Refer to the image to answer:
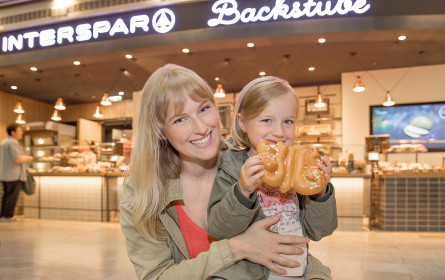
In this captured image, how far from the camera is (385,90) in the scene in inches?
375

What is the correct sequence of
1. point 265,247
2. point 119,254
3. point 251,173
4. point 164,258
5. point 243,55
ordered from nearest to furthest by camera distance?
point 251,173
point 265,247
point 164,258
point 119,254
point 243,55

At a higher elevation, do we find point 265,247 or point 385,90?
point 385,90

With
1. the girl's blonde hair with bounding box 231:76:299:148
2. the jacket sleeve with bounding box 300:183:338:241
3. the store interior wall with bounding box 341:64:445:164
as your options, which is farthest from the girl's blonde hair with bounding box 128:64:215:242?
the store interior wall with bounding box 341:64:445:164

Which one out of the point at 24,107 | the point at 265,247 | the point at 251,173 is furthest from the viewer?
the point at 24,107

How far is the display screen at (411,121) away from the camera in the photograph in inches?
358

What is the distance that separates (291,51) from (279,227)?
693 centimetres

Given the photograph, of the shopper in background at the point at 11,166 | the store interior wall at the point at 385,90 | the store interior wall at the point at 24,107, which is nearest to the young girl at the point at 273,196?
the shopper in background at the point at 11,166

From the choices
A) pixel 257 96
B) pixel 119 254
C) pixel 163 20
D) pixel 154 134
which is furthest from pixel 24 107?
pixel 257 96

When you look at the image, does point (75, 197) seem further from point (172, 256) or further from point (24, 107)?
point (24, 107)

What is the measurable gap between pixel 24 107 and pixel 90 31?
7.69 m

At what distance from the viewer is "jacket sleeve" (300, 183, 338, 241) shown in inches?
51.8

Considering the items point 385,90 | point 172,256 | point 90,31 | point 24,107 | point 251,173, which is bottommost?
point 172,256

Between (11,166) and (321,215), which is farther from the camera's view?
(11,166)

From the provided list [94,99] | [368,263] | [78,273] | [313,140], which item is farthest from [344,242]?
[94,99]
